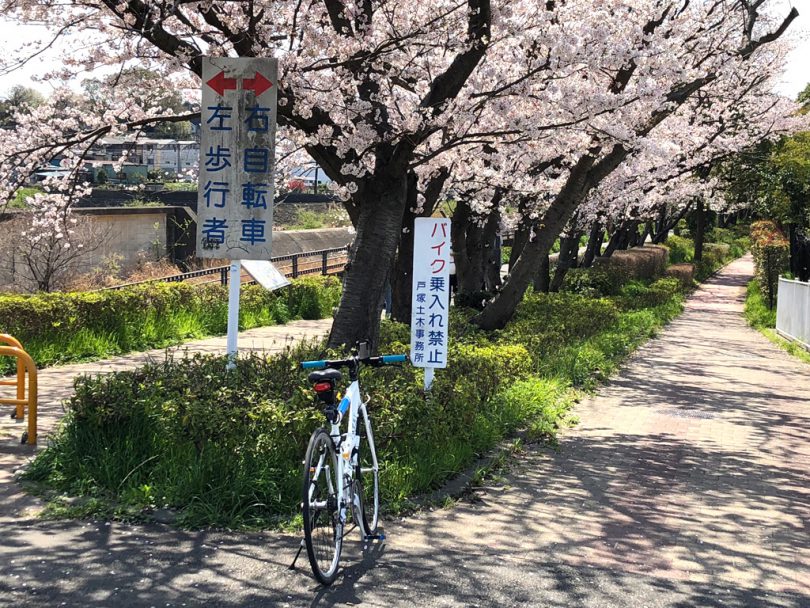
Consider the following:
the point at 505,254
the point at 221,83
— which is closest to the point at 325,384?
the point at 221,83

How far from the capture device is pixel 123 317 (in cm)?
1370

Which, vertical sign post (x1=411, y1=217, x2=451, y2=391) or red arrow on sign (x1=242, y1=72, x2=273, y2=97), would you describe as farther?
vertical sign post (x1=411, y1=217, x2=451, y2=391)

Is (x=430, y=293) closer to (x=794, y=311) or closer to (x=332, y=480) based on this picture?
(x=332, y=480)

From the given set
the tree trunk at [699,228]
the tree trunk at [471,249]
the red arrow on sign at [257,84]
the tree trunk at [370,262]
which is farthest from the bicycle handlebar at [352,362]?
the tree trunk at [699,228]

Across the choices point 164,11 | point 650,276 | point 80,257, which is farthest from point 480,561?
point 650,276

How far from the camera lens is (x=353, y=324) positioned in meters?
9.29

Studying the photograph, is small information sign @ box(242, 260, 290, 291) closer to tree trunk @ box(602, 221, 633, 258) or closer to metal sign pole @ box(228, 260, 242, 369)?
metal sign pole @ box(228, 260, 242, 369)

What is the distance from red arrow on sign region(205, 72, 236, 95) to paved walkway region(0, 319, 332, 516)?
7.92 feet

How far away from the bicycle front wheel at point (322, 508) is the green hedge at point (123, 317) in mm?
7084

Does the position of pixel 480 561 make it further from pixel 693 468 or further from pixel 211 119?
pixel 211 119

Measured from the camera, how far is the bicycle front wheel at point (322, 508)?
184 inches

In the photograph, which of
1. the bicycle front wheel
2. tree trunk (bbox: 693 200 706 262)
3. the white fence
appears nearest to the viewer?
the bicycle front wheel

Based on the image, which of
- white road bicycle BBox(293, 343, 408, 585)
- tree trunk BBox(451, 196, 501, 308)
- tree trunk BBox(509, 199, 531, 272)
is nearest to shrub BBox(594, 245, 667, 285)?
tree trunk BBox(509, 199, 531, 272)

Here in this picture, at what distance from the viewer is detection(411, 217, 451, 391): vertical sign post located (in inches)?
310
